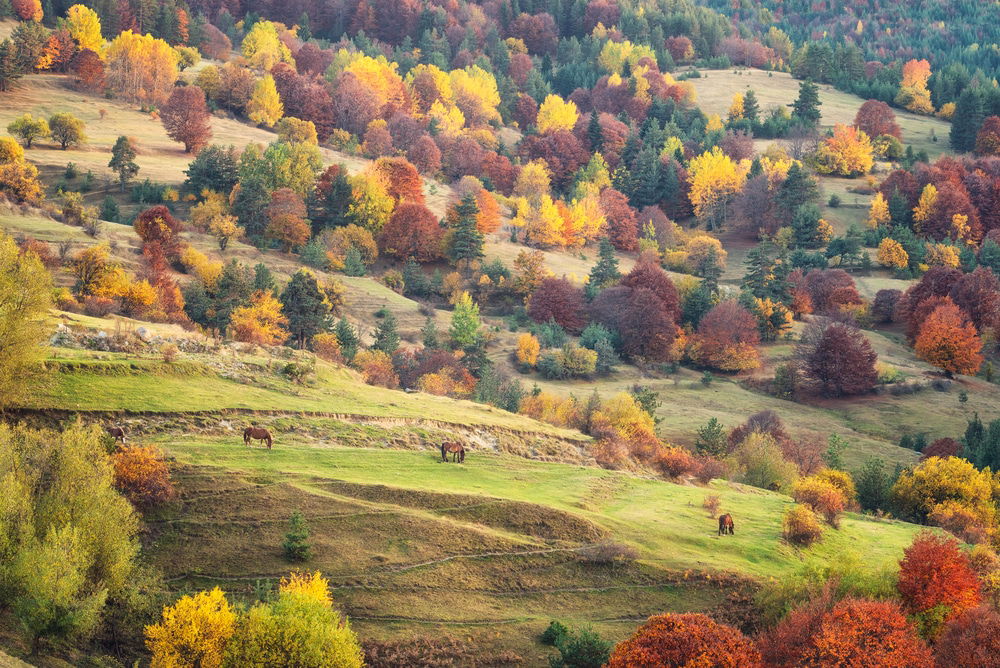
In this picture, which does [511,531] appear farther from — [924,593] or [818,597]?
[924,593]

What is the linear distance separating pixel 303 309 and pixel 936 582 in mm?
60869

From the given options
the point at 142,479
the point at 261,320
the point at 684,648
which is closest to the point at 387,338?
the point at 261,320

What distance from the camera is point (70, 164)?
119 meters

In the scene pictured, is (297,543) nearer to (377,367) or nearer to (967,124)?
(377,367)

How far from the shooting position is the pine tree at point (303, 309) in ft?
303

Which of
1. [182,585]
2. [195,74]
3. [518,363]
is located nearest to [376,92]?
[195,74]

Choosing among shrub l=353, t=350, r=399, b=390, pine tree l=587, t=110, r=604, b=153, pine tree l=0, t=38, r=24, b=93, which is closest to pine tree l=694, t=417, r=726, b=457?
shrub l=353, t=350, r=399, b=390

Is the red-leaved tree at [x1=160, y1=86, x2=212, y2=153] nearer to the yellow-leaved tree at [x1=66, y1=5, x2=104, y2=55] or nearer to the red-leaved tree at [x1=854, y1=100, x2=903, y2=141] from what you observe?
the yellow-leaved tree at [x1=66, y1=5, x2=104, y2=55]

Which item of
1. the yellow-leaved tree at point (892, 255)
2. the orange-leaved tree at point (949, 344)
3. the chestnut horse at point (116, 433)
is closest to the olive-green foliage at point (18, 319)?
the chestnut horse at point (116, 433)

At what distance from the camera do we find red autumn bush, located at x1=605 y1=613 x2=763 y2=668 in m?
36.3

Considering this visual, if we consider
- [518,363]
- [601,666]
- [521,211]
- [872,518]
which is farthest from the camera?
[521,211]

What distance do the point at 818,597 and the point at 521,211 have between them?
11458 centimetres

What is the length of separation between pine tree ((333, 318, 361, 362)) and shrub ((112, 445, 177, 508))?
4482cm

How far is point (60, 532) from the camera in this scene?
38.0m
